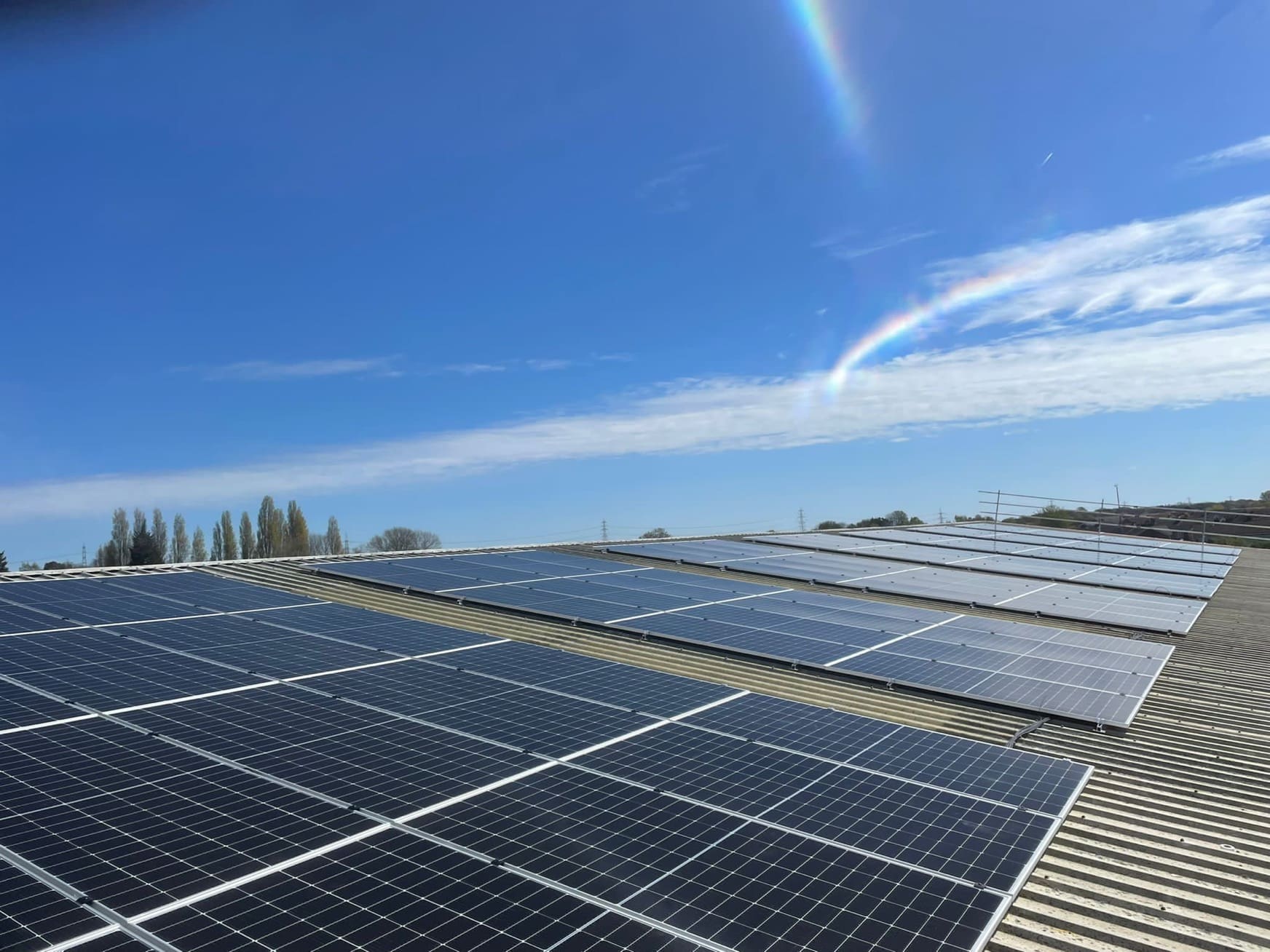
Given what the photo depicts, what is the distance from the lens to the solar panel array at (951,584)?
26.5m

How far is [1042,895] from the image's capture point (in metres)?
8.52

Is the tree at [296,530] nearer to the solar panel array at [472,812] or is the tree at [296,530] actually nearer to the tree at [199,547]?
the tree at [199,547]

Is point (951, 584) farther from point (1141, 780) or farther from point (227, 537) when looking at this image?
point (227, 537)

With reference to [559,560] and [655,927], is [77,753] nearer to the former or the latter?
[655,927]

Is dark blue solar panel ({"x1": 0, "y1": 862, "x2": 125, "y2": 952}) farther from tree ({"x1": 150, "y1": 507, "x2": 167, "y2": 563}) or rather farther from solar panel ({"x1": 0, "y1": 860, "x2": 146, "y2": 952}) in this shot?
tree ({"x1": 150, "y1": 507, "x2": 167, "y2": 563})

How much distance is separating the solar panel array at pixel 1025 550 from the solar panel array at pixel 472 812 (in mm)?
32240

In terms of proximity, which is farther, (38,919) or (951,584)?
(951,584)

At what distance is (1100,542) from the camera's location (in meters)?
55.8

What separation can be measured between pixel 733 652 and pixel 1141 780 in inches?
336

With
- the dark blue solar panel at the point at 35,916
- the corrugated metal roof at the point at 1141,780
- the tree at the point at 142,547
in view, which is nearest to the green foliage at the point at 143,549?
the tree at the point at 142,547

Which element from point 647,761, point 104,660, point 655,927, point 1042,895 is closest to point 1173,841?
point 1042,895

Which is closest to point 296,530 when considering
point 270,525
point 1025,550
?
point 270,525

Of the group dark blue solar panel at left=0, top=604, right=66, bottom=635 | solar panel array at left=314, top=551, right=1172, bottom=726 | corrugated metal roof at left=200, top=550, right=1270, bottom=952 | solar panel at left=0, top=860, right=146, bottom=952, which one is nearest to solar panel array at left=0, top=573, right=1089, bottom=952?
solar panel at left=0, top=860, right=146, bottom=952

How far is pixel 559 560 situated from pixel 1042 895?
25711 millimetres
